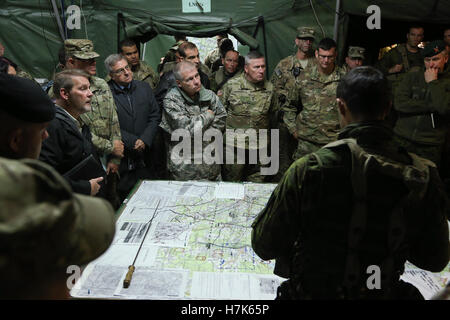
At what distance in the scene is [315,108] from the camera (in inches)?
173

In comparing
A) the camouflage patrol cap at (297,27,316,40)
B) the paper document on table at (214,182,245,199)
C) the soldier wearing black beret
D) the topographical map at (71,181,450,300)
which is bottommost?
the paper document on table at (214,182,245,199)

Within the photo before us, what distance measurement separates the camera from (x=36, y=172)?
74 centimetres

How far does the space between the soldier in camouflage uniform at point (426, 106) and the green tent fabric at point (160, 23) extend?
1153 millimetres

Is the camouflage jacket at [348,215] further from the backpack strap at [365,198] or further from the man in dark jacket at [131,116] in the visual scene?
the man in dark jacket at [131,116]

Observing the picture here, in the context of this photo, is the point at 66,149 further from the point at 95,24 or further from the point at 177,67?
the point at 95,24

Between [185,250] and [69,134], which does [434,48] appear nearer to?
[185,250]

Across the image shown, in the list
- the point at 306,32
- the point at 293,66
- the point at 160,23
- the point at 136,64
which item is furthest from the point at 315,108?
the point at 160,23

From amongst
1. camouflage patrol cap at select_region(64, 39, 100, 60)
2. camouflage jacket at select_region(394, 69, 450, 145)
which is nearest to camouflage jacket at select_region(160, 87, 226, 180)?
camouflage patrol cap at select_region(64, 39, 100, 60)

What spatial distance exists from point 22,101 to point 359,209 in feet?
4.05

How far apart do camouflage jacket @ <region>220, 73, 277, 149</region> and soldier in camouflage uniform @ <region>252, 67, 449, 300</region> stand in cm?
283

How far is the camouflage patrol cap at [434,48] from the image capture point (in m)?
3.80

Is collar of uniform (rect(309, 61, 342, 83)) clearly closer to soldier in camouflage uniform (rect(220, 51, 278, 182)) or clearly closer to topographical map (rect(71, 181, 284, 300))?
soldier in camouflage uniform (rect(220, 51, 278, 182))

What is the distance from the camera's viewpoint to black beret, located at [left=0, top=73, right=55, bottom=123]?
1.32 m

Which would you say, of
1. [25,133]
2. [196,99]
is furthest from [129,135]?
[25,133]
